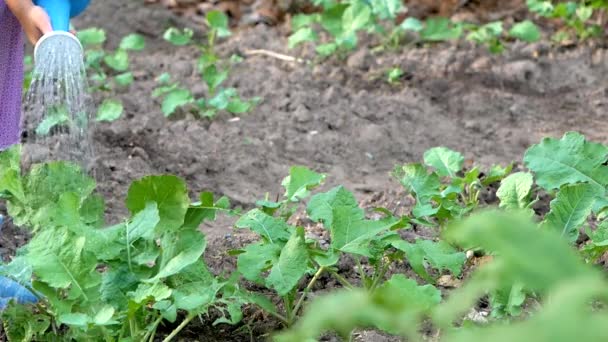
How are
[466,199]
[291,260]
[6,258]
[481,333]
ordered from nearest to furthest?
1. [481,333]
2. [291,260]
3. [6,258]
4. [466,199]

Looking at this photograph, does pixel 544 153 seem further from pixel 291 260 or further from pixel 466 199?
pixel 291 260

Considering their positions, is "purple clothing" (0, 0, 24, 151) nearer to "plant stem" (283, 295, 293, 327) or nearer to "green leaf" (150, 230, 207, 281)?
"green leaf" (150, 230, 207, 281)

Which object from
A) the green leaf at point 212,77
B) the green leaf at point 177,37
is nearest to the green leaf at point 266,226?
the green leaf at point 212,77

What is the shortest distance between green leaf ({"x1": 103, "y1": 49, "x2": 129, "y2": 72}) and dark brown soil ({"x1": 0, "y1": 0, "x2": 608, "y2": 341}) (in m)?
0.09

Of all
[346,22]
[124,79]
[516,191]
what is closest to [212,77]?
[124,79]

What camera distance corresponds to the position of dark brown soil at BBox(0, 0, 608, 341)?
11.2 ft

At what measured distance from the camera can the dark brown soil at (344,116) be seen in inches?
135

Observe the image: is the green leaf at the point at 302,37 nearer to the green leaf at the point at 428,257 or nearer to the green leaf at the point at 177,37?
the green leaf at the point at 177,37

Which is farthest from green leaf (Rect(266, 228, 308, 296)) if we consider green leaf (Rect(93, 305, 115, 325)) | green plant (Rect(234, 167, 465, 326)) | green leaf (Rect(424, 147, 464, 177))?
green leaf (Rect(424, 147, 464, 177))

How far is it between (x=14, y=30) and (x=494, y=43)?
101 inches

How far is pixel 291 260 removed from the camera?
6.85 ft

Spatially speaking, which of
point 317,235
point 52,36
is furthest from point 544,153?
point 52,36

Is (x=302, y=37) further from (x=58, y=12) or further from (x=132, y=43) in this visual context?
(x=58, y=12)

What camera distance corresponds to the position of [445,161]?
2848mm
